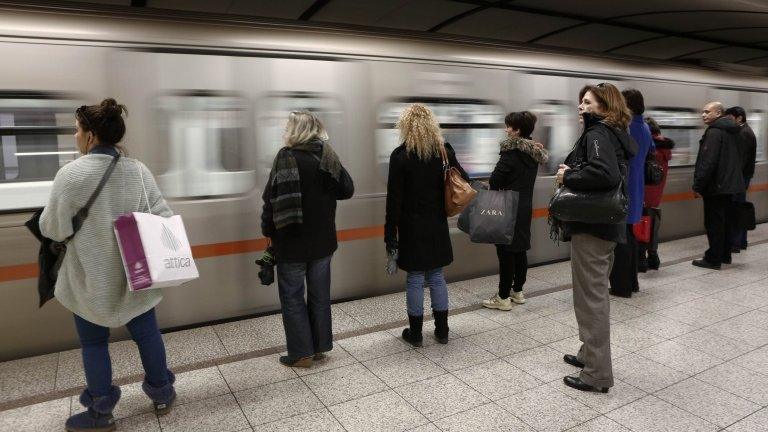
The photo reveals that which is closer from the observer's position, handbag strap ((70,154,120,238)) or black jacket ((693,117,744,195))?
handbag strap ((70,154,120,238))

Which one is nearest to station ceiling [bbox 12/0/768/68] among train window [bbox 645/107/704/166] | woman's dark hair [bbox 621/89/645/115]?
train window [bbox 645/107/704/166]

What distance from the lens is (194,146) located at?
3773 mm

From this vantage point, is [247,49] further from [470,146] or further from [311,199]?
[470,146]

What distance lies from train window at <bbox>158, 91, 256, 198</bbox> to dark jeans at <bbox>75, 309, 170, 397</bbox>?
1308mm

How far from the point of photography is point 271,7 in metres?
4.45

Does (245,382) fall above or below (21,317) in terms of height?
below

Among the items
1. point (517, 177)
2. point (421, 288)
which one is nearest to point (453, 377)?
point (421, 288)

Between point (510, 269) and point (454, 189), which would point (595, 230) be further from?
point (510, 269)

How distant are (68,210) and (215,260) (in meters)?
1.59

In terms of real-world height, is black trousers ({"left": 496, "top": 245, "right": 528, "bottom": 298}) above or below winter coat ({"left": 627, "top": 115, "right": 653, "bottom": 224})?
below

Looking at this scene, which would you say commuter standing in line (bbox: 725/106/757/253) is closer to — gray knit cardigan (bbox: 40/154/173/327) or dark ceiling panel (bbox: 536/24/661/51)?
dark ceiling panel (bbox: 536/24/661/51)

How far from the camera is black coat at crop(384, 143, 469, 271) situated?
3418 millimetres

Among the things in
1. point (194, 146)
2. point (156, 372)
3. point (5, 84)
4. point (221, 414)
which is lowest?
point (221, 414)

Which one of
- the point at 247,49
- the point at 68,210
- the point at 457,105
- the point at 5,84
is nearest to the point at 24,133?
the point at 5,84
